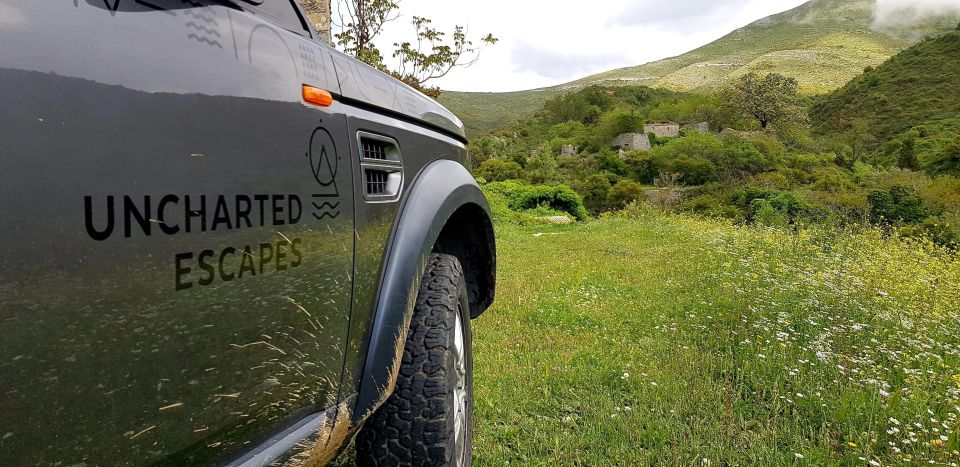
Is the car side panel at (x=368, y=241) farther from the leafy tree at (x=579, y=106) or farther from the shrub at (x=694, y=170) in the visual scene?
the leafy tree at (x=579, y=106)

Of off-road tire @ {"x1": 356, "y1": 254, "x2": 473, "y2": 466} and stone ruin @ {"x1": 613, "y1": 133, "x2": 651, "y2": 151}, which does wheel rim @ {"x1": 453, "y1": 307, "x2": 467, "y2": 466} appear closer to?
off-road tire @ {"x1": 356, "y1": 254, "x2": 473, "y2": 466}

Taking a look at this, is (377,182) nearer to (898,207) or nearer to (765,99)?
(898,207)

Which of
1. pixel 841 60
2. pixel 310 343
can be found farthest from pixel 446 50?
pixel 841 60

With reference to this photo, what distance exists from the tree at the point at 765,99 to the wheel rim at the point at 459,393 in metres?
63.1

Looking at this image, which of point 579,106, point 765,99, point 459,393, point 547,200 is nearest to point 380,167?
point 459,393

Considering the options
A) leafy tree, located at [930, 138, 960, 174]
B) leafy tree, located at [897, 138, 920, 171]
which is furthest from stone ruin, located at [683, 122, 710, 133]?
leafy tree, located at [930, 138, 960, 174]

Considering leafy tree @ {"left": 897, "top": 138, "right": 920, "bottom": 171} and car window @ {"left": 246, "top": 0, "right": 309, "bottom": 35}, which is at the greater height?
leafy tree @ {"left": 897, "top": 138, "right": 920, "bottom": 171}

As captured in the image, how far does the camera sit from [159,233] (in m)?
0.79

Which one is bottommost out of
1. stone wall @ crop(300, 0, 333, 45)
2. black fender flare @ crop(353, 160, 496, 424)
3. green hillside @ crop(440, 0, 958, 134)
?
black fender flare @ crop(353, 160, 496, 424)

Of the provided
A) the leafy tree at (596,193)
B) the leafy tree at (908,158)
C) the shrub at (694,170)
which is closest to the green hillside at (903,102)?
the leafy tree at (908,158)

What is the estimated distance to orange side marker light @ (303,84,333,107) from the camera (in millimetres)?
1124

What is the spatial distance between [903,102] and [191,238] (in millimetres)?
71935

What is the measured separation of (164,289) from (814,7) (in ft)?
661

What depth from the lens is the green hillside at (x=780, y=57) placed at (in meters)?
100
